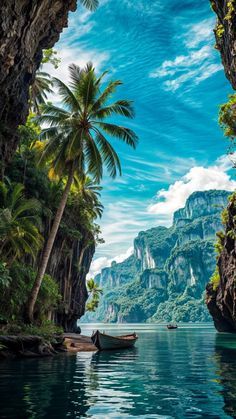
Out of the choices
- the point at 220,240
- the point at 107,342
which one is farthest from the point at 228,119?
the point at 220,240

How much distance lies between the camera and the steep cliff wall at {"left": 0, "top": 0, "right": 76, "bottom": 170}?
1192 cm

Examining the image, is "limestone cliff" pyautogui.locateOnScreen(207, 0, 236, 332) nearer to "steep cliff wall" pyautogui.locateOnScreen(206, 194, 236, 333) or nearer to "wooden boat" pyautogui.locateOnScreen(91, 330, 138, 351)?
"steep cliff wall" pyautogui.locateOnScreen(206, 194, 236, 333)

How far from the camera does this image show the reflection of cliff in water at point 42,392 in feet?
24.4

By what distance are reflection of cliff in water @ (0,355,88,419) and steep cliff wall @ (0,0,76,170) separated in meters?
9.61

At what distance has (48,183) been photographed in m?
31.5

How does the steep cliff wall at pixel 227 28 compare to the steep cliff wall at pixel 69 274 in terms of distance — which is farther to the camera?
the steep cliff wall at pixel 69 274

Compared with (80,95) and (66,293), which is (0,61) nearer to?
(80,95)

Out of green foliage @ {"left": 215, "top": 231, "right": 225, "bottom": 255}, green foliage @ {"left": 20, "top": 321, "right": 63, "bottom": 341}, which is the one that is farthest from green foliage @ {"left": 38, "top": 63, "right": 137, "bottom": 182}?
green foliage @ {"left": 215, "top": 231, "right": 225, "bottom": 255}

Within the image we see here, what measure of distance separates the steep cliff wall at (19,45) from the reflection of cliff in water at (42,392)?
31.5 feet

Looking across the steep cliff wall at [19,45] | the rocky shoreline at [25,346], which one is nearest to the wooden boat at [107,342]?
the rocky shoreline at [25,346]

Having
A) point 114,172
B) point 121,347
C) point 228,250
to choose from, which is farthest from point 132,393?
point 228,250

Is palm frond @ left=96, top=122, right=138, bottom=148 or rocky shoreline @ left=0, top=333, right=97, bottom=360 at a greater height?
palm frond @ left=96, top=122, right=138, bottom=148

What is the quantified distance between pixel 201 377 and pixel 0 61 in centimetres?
1239

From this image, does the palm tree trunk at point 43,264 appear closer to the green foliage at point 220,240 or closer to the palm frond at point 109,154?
the palm frond at point 109,154
